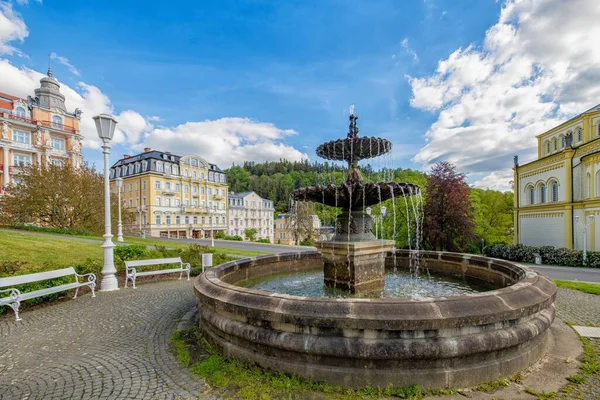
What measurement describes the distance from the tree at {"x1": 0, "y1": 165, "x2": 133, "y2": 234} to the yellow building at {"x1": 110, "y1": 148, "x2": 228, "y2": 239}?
24.1m

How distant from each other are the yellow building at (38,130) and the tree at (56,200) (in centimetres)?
1266

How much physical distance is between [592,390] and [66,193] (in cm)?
3105

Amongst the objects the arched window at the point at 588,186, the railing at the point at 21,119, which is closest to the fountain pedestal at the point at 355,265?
the arched window at the point at 588,186

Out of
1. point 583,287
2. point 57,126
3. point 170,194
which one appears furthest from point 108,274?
point 170,194

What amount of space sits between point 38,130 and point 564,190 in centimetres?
6291

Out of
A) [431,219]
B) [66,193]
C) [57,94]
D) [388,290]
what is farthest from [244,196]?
[388,290]

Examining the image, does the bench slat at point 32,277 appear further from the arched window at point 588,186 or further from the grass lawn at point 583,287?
the arched window at point 588,186

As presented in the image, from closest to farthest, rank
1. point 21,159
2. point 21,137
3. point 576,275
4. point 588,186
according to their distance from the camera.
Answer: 1. point 576,275
2. point 588,186
3. point 21,137
4. point 21,159

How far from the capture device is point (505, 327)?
3734mm

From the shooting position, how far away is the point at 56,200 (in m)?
24.2

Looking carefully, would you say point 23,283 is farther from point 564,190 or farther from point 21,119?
point 21,119

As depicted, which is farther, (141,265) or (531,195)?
(531,195)

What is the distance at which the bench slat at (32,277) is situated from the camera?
639 centimetres

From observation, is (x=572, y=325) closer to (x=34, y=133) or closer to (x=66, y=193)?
(x=66, y=193)
